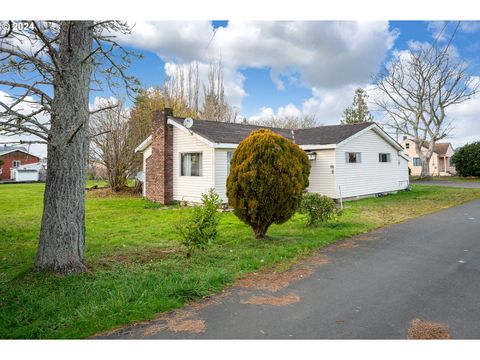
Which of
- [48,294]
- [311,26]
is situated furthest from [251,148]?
[48,294]

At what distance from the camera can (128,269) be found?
548 cm

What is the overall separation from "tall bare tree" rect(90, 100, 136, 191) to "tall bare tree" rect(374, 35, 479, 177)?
2434 centimetres

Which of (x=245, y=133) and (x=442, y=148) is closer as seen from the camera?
(x=245, y=133)

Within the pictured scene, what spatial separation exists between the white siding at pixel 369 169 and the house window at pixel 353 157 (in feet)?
0.61

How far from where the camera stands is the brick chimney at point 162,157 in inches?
624

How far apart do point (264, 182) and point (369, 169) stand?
12.4 meters

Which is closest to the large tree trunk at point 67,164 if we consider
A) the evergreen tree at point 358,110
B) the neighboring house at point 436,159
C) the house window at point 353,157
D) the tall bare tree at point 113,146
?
the house window at point 353,157

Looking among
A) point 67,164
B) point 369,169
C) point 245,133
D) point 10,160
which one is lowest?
point 67,164

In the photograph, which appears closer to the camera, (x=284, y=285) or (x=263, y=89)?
(x=284, y=285)

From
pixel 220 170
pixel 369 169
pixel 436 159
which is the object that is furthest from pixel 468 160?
pixel 220 170

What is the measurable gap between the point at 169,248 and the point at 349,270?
3.68 m

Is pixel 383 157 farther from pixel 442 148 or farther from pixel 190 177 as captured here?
pixel 442 148
